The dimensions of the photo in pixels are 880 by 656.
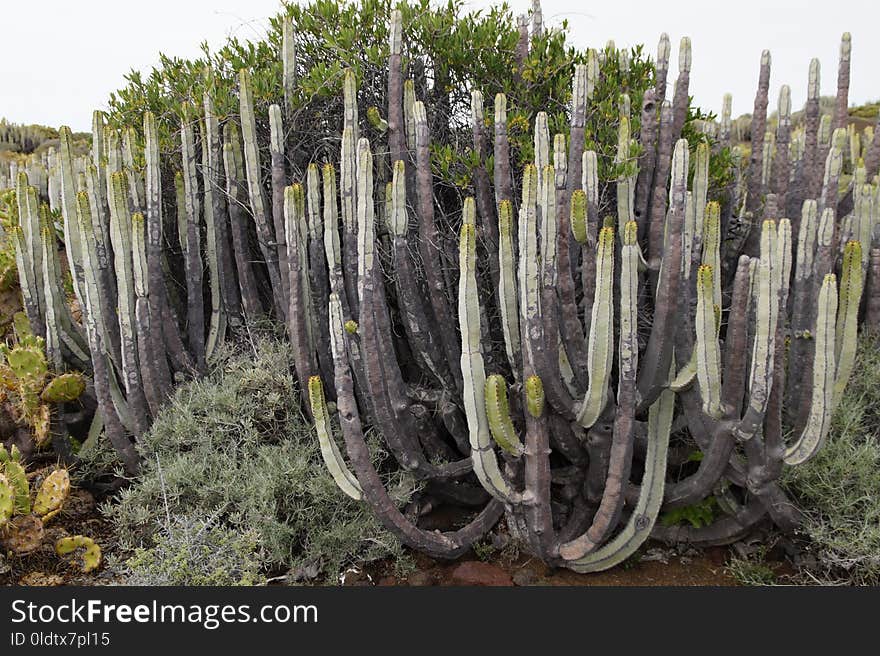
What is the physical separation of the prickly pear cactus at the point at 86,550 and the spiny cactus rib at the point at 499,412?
210 centimetres

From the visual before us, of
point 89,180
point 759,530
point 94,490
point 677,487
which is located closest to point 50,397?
point 94,490

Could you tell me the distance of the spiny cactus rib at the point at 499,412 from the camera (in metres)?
3.11

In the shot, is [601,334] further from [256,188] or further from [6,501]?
[6,501]

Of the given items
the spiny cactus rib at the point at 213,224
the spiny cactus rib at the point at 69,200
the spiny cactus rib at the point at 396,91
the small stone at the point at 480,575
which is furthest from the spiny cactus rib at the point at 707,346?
the spiny cactus rib at the point at 69,200

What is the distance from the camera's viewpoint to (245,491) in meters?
3.76

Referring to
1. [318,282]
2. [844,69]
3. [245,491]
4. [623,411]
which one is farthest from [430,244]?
[844,69]

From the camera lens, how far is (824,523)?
3.61m

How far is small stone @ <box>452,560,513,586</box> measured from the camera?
3.68 m

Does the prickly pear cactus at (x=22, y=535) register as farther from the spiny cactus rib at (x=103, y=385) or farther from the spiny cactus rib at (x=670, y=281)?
the spiny cactus rib at (x=670, y=281)

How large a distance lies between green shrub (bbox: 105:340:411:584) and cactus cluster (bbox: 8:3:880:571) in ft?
0.68

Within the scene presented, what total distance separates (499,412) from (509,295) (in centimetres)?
54

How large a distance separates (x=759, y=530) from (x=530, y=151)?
7.68ft

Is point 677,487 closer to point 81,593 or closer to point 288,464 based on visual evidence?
point 288,464

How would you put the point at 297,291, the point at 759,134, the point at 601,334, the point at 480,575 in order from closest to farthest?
the point at 601,334 → the point at 480,575 → the point at 297,291 → the point at 759,134
